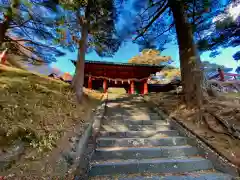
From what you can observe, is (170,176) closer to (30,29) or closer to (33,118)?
(33,118)

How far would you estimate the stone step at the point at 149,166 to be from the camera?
106 inches

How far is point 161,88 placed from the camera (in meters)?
14.4

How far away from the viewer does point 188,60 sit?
5.15 m

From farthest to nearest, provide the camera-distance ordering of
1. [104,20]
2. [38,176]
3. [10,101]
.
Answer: [104,20], [10,101], [38,176]

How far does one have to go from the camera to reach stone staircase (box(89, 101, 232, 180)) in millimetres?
2666

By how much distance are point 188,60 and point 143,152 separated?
3574mm

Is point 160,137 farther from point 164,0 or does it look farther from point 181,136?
point 164,0

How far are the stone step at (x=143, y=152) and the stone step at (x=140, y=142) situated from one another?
0.60ft

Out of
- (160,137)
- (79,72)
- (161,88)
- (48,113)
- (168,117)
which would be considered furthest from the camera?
(161,88)

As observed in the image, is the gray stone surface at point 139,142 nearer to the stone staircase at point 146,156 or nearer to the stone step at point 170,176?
the stone staircase at point 146,156

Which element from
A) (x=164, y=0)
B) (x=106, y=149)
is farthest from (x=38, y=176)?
(x=164, y=0)

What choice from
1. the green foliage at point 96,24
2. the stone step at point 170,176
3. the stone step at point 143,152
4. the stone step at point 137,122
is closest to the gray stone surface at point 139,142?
the stone step at point 143,152

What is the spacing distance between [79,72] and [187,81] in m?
3.90

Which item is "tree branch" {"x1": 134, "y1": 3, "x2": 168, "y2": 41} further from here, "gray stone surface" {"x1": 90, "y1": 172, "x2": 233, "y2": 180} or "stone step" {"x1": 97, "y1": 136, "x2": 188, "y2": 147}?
"gray stone surface" {"x1": 90, "y1": 172, "x2": 233, "y2": 180}
